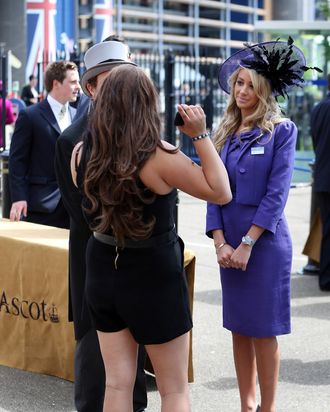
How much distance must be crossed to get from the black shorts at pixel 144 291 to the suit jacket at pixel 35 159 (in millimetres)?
2935

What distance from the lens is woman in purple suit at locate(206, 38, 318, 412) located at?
4703 mm

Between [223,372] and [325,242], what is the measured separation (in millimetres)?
2880

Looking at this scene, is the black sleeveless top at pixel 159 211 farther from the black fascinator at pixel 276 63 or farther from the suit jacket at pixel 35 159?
the suit jacket at pixel 35 159

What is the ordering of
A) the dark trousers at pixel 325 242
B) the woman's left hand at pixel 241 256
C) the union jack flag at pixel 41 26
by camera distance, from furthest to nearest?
1. the union jack flag at pixel 41 26
2. the dark trousers at pixel 325 242
3. the woman's left hand at pixel 241 256

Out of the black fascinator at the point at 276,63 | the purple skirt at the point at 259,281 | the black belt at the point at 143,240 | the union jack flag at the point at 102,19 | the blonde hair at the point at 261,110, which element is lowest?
the purple skirt at the point at 259,281

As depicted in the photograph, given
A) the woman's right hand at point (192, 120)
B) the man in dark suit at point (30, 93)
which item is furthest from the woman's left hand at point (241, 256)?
the man in dark suit at point (30, 93)

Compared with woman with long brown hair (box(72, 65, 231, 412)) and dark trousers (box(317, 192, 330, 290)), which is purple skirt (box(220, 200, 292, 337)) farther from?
dark trousers (box(317, 192, 330, 290))

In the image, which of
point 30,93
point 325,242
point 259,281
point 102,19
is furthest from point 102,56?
point 102,19

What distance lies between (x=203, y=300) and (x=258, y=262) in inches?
139

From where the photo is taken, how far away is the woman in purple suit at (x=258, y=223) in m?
4.70

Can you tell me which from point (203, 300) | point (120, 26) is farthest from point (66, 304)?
point (120, 26)

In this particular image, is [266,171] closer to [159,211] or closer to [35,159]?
[159,211]

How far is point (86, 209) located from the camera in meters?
3.99

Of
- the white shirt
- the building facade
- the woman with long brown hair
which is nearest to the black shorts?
the woman with long brown hair
